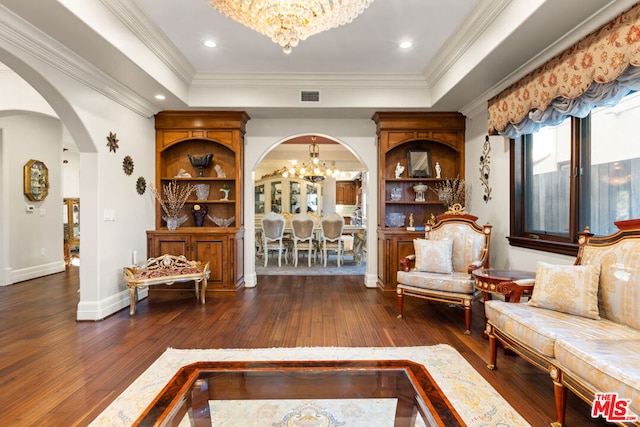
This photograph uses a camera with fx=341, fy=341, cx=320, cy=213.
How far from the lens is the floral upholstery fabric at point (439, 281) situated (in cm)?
314

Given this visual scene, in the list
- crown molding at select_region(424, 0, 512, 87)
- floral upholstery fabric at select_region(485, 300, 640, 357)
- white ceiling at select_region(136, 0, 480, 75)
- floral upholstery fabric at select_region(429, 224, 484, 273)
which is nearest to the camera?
floral upholstery fabric at select_region(485, 300, 640, 357)

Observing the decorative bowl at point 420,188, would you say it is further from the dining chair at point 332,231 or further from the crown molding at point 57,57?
the crown molding at point 57,57

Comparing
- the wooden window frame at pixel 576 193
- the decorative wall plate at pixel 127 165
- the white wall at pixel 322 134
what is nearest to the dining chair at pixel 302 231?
the white wall at pixel 322 134

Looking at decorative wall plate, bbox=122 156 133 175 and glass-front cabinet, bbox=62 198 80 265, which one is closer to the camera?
decorative wall plate, bbox=122 156 133 175

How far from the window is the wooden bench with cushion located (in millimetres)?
3497

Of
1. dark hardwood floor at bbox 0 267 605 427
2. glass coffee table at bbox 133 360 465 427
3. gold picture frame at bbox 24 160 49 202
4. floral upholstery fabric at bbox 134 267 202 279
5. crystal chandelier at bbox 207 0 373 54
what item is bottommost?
dark hardwood floor at bbox 0 267 605 427

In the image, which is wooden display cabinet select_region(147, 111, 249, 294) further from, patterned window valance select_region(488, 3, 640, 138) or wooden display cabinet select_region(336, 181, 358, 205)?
wooden display cabinet select_region(336, 181, 358, 205)

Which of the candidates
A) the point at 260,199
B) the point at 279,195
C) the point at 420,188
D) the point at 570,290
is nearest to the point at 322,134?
the point at 420,188

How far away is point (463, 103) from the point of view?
4.23m

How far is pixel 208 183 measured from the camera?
4.99 metres

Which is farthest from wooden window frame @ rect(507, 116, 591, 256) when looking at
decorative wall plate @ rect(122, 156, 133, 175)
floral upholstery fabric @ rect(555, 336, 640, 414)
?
decorative wall plate @ rect(122, 156, 133, 175)

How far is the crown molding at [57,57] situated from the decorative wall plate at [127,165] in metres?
0.61

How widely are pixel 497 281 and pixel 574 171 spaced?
114 cm

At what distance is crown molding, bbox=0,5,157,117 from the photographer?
241 centimetres
